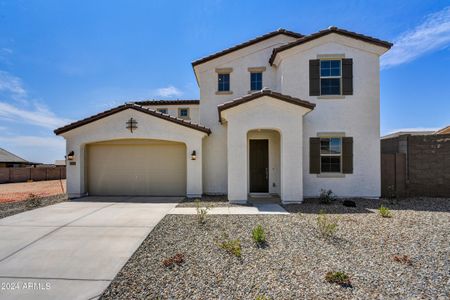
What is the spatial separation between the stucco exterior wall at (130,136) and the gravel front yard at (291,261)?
400 cm

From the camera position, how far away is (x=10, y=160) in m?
33.8

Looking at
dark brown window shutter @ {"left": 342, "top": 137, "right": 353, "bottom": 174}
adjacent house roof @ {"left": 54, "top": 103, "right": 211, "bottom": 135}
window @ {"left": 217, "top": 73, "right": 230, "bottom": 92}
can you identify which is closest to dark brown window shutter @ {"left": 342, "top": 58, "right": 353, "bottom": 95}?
dark brown window shutter @ {"left": 342, "top": 137, "right": 353, "bottom": 174}

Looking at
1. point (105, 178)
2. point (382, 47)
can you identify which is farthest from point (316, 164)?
point (105, 178)

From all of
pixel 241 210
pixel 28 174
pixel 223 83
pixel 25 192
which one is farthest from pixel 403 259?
pixel 28 174

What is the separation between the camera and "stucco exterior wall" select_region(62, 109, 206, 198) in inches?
437

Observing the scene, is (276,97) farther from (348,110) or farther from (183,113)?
(183,113)

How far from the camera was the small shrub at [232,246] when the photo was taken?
496 centimetres

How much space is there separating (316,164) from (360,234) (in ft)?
16.6

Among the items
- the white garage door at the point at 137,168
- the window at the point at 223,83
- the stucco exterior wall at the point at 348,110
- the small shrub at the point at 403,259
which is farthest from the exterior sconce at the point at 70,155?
the small shrub at the point at 403,259

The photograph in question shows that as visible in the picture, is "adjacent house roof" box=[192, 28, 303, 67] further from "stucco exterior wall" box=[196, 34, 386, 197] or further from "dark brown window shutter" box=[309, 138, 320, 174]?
"dark brown window shutter" box=[309, 138, 320, 174]

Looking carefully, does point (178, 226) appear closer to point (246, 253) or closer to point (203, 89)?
point (246, 253)

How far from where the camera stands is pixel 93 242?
5.63 m

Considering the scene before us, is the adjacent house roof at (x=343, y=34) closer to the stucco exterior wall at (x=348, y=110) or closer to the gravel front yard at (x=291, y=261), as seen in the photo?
the stucco exterior wall at (x=348, y=110)

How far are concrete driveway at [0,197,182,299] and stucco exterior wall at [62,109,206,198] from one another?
7.54 ft
